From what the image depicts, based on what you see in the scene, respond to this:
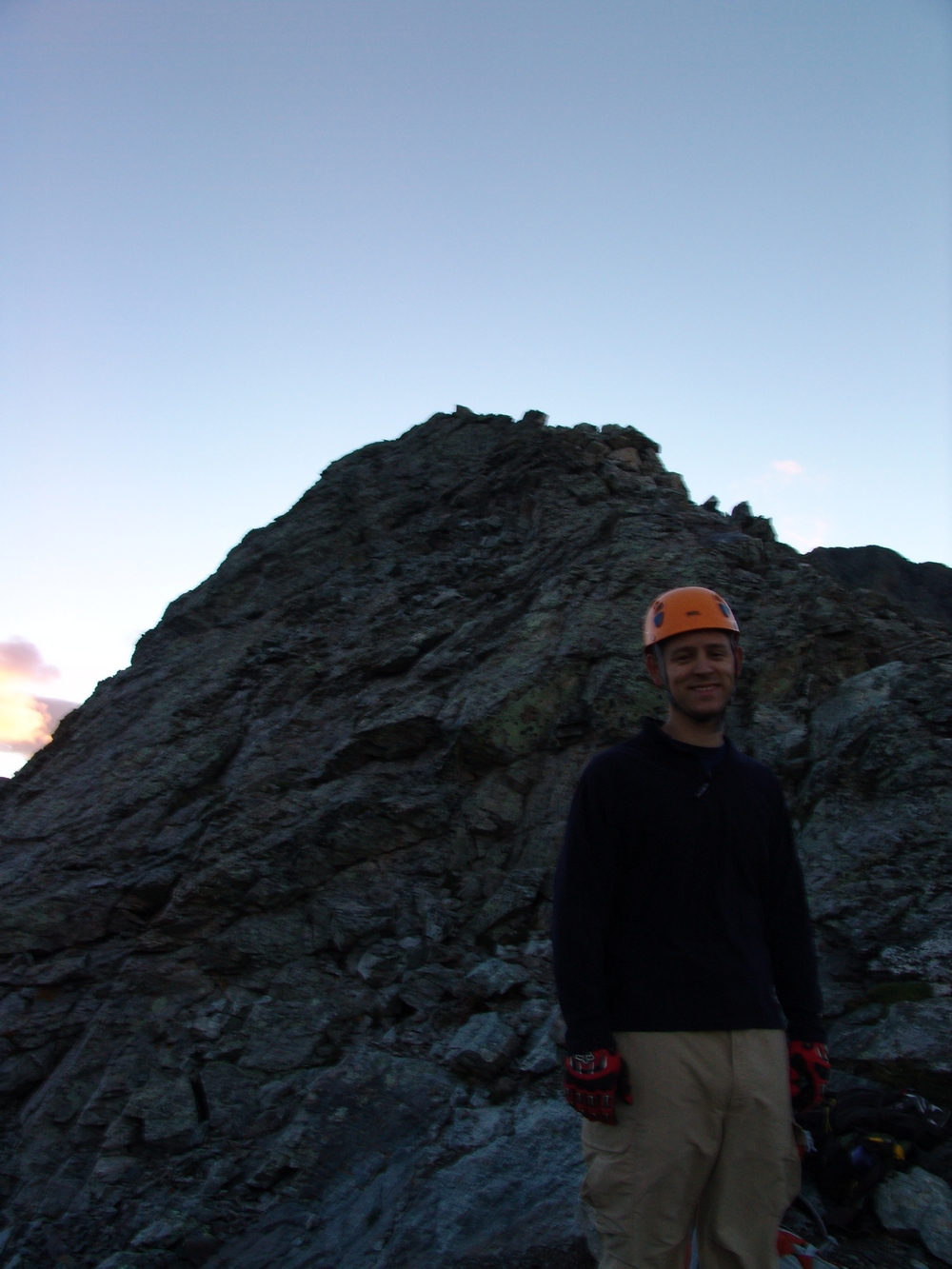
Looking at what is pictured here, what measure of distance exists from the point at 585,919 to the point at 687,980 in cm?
43

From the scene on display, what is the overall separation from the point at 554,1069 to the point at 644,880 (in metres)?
3.45

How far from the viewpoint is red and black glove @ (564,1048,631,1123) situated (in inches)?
114

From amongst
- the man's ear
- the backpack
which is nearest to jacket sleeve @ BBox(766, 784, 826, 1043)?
the man's ear

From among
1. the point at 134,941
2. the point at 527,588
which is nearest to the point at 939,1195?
the point at 134,941

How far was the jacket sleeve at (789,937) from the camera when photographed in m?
3.45

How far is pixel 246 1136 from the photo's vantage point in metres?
6.30

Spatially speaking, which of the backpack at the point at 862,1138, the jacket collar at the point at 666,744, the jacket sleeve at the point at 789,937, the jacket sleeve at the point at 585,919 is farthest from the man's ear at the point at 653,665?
the backpack at the point at 862,1138

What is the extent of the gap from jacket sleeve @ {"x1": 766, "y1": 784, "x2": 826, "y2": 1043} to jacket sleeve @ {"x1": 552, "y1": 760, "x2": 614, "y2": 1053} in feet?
2.69

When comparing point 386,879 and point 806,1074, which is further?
point 386,879

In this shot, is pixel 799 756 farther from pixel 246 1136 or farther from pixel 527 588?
pixel 246 1136

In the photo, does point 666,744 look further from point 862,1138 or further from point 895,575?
point 895,575

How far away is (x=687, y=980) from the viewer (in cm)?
307

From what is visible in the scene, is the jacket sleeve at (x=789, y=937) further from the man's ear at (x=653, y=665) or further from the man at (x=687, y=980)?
the man's ear at (x=653, y=665)

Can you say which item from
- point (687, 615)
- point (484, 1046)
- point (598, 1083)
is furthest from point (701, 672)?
point (484, 1046)
